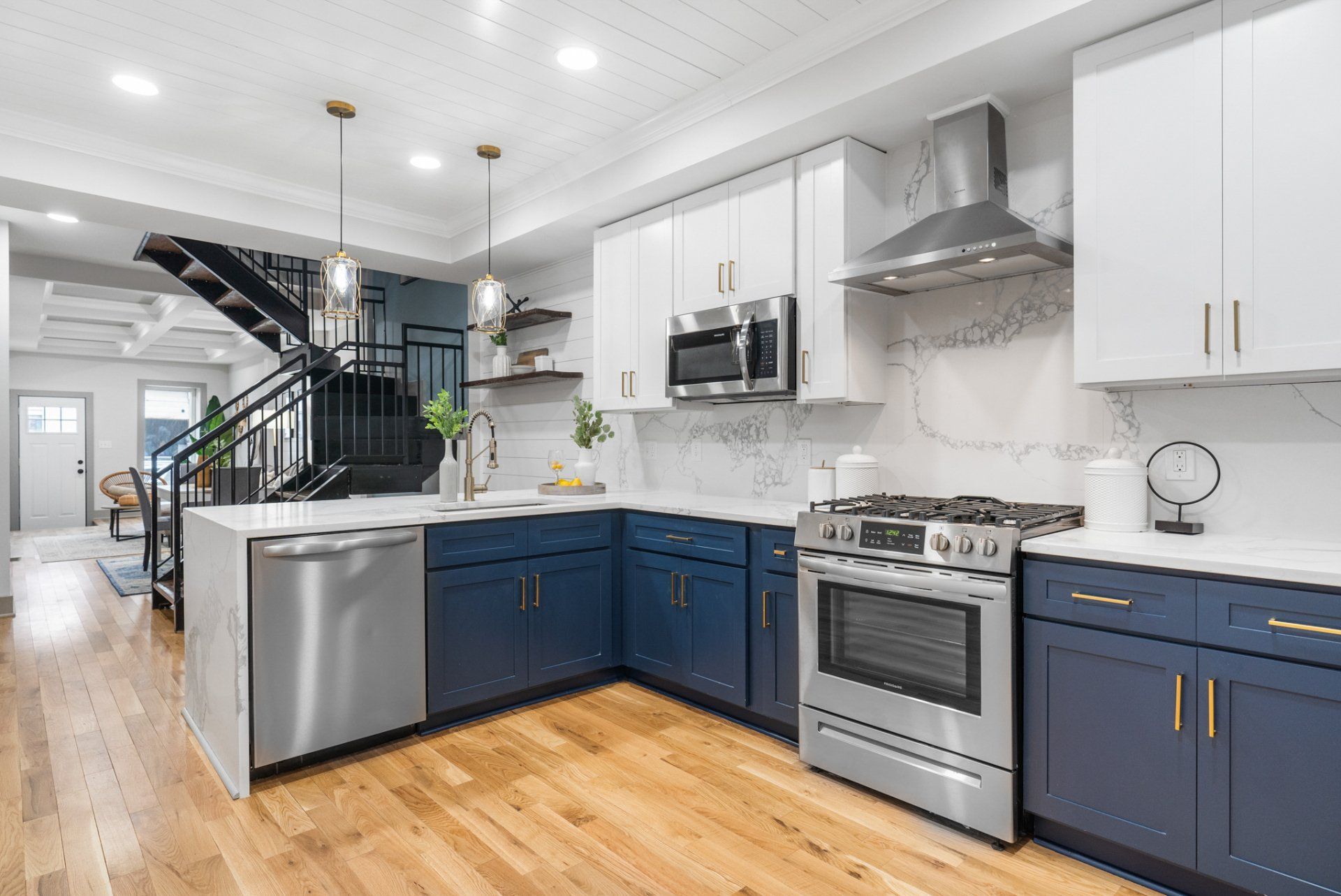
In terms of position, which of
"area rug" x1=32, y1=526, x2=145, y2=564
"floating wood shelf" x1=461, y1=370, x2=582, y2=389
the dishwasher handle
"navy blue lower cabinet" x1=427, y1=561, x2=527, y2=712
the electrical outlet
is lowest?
"area rug" x1=32, y1=526, x2=145, y2=564

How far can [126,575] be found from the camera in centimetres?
668

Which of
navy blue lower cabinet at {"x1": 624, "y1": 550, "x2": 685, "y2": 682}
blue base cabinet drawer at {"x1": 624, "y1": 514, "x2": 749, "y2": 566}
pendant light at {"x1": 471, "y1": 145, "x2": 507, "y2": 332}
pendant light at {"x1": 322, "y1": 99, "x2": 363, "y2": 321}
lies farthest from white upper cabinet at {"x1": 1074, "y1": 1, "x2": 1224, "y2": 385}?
pendant light at {"x1": 322, "y1": 99, "x2": 363, "y2": 321}

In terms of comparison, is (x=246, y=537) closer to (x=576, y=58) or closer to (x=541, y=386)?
(x=576, y=58)

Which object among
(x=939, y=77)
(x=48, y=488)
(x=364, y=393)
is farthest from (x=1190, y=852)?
(x=48, y=488)

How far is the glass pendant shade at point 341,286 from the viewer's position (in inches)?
127

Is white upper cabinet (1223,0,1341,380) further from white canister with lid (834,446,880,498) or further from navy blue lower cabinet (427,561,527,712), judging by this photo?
navy blue lower cabinet (427,561,527,712)

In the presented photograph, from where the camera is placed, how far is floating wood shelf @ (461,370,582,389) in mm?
4773

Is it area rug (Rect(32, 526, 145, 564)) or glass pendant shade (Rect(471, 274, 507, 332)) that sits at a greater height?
glass pendant shade (Rect(471, 274, 507, 332))

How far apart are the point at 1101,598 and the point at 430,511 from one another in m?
2.45

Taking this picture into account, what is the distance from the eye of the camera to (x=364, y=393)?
6.31 metres

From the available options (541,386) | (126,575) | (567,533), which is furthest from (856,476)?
(126,575)

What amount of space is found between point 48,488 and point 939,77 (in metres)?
13.5

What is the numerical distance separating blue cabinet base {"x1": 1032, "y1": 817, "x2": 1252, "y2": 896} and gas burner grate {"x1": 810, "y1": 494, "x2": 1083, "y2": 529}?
89 cm

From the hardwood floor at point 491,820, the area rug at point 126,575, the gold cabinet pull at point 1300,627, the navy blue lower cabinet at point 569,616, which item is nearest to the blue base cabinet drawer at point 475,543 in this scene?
the navy blue lower cabinet at point 569,616
